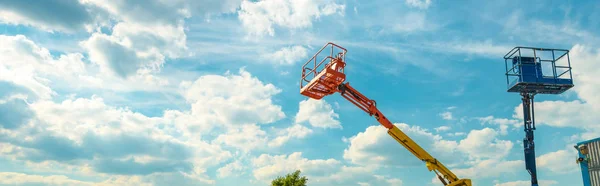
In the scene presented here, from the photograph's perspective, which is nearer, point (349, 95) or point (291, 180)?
point (349, 95)

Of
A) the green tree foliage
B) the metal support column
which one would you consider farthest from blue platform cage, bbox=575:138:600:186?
the green tree foliage

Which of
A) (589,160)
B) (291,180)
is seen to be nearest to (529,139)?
(589,160)

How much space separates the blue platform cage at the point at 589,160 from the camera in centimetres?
2933

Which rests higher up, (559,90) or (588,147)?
(559,90)

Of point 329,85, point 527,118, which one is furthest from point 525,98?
point 329,85

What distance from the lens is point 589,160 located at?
30.0 metres

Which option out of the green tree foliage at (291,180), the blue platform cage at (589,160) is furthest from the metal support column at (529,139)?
the green tree foliage at (291,180)

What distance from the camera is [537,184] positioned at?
36125 millimetres

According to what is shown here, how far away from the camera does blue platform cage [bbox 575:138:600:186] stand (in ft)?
96.2

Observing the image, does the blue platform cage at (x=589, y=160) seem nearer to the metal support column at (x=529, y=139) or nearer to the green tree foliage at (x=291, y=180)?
the metal support column at (x=529, y=139)

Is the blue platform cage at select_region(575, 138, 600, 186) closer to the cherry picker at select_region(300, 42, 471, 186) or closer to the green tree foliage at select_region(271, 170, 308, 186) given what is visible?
the cherry picker at select_region(300, 42, 471, 186)

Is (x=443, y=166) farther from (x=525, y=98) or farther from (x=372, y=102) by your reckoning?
(x=525, y=98)

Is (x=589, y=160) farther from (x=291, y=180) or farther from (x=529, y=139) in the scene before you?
(x=291, y=180)

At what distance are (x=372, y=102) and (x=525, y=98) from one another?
51.6ft
